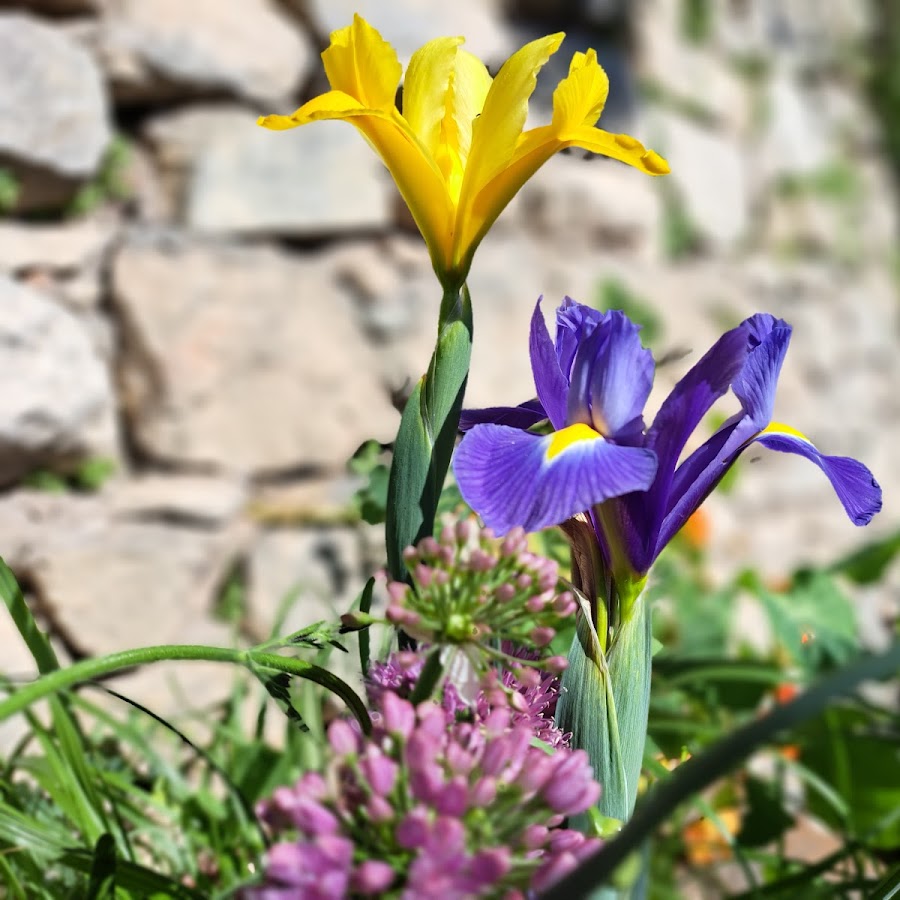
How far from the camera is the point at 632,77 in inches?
101

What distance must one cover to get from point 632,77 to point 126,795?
2277 mm

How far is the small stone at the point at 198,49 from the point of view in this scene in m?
1.62

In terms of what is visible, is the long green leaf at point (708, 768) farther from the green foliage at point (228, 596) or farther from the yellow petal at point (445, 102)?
the green foliage at point (228, 596)

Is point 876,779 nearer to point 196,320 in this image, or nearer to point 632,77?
point 196,320

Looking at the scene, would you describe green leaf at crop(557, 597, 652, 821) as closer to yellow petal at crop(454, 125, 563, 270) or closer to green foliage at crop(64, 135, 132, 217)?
yellow petal at crop(454, 125, 563, 270)

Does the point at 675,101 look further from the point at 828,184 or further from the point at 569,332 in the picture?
the point at 569,332

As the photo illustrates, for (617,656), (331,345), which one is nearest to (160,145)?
(331,345)

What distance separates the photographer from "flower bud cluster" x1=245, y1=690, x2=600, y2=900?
0.40m

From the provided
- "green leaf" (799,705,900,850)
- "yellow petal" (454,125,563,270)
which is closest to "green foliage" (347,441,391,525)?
"yellow petal" (454,125,563,270)

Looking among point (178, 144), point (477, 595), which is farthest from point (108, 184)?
point (477, 595)

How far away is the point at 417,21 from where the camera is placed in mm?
1961

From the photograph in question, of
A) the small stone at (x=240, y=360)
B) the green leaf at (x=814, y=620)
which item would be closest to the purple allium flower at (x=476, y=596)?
the green leaf at (x=814, y=620)

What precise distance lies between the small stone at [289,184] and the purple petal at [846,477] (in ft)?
4.40

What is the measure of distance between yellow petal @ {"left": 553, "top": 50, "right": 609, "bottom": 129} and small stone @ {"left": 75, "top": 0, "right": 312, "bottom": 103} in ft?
4.34
